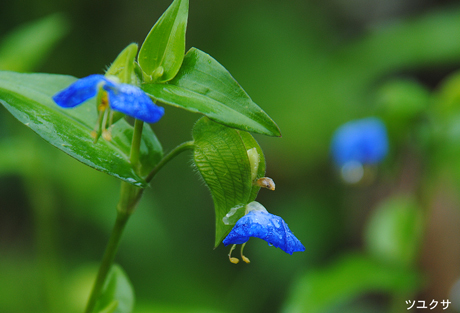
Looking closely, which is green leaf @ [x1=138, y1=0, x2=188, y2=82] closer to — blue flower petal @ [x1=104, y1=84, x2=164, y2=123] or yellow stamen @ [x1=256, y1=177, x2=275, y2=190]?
blue flower petal @ [x1=104, y1=84, x2=164, y2=123]

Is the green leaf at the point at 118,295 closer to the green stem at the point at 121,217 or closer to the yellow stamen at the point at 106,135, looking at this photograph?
the green stem at the point at 121,217

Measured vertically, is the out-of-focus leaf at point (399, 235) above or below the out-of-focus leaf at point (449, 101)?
below

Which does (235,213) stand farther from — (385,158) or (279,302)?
(279,302)

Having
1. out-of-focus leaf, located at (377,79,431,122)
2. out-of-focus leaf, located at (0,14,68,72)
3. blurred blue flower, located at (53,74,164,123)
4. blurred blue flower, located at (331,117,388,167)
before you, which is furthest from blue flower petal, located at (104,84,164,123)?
blurred blue flower, located at (331,117,388,167)

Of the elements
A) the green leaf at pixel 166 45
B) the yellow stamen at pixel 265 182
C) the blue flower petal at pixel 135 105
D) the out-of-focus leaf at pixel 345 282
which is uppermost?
the out-of-focus leaf at pixel 345 282

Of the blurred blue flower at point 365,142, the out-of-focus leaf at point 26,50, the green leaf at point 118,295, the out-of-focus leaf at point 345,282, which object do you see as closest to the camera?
the green leaf at point 118,295

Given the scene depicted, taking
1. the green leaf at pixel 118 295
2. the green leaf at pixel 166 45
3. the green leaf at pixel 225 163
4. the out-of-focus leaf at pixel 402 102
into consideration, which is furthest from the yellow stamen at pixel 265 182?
the out-of-focus leaf at pixel 402 102
